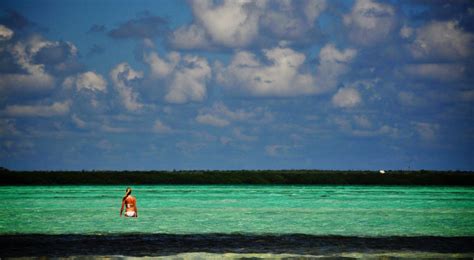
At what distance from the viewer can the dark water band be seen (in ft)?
92.9

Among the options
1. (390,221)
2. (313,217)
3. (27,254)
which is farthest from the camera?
(313,217)

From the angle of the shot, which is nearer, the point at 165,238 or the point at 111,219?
the point at 165,238

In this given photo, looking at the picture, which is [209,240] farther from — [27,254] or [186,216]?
[186,216]

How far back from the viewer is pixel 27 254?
27328mm

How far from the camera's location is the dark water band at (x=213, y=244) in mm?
28328

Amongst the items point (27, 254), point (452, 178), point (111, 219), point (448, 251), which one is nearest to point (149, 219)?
point (111, 219)

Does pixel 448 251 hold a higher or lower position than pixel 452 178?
lower

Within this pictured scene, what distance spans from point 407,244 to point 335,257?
7176 mm

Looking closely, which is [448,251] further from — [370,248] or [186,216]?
[186,216]

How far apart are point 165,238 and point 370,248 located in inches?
390

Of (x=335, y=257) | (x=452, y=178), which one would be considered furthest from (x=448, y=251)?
(x=452, y=178)

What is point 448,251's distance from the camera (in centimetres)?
2834

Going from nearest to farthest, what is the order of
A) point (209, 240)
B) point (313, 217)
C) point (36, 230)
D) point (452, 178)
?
point (209, 240)
point (36, 230)
point (313, 217)
point (452, 178)

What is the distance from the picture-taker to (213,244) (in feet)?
102
